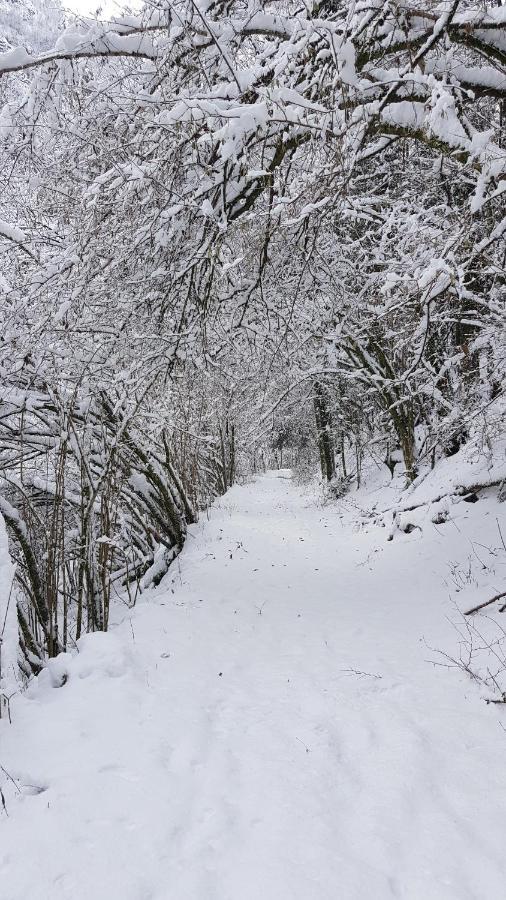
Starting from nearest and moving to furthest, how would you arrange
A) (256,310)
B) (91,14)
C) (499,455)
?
(91,14) → (256,310) → (499,455)

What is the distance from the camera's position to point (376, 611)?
594 cm

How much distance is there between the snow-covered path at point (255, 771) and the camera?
7.15 ft

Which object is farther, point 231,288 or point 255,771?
point 231,288

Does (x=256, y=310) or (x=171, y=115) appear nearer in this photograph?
(x=171, y=115)

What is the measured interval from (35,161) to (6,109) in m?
0.72

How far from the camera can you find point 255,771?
9.72ft

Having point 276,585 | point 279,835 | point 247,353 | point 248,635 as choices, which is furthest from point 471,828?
point 247,353

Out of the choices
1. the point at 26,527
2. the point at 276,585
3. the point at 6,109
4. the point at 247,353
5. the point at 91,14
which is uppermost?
the point at 91,14

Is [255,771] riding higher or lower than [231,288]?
lower

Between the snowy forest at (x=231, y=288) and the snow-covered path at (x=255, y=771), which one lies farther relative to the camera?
the snowy forest at (x=231, y=288)

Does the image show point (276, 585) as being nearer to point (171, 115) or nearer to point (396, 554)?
point (396, 554)

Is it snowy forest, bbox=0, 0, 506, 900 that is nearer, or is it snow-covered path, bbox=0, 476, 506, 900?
snow-covered path, bbox=0, 476, 506, 900

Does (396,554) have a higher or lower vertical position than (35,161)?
lower

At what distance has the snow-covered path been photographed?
7.15 feet
